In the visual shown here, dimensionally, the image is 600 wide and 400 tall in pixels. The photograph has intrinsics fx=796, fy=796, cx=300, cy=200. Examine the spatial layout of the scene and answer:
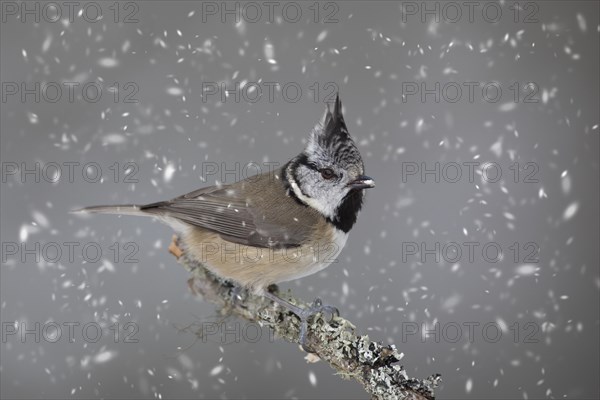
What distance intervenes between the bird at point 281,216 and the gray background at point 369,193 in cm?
117

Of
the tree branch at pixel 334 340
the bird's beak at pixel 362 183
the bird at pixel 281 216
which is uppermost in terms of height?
the bird's beak at pixel 362 183

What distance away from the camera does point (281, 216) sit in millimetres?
3939

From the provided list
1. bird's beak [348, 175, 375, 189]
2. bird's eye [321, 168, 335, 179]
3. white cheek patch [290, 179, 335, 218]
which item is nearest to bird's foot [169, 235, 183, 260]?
white cheek patch [290, 179, 335, 218]

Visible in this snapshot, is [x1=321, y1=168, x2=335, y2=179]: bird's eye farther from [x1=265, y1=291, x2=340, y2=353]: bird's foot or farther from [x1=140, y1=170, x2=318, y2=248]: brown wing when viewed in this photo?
[x1=265, y1=291, x2=340, y2=353]: bird's foot

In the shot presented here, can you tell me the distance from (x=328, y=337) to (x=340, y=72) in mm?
2432

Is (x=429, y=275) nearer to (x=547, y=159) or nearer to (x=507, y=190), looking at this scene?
(x=507, y=190)

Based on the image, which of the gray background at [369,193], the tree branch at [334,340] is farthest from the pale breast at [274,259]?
the gray background at [369,193]

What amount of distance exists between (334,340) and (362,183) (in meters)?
0.74

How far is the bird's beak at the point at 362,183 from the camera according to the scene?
3.65m

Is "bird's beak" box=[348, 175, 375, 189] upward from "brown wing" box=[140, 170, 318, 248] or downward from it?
upward

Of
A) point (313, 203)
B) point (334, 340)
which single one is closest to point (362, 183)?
point (313, 203)

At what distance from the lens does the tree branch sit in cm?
304

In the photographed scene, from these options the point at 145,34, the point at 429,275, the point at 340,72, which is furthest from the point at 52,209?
the point at 429,275

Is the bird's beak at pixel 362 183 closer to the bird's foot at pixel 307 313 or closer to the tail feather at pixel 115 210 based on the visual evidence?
the bird's foot at pixel 307 313
